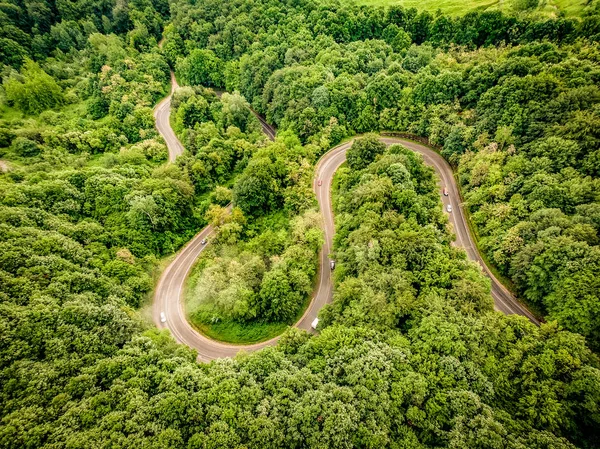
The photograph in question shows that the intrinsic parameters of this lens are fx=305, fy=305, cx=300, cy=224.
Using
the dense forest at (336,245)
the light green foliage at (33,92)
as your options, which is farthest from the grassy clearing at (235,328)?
the light green foliage at (33,92)

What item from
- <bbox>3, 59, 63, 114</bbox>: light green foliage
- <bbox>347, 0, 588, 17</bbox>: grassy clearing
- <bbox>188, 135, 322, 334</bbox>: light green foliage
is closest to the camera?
<bbox>188, 135, 322, 334</bbox>: light green foliage

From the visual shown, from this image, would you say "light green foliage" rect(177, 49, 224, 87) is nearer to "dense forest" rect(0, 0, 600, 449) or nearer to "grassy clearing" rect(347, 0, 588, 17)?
"dense forest" rect(0, 0, 600, 449)

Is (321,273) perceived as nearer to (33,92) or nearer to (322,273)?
(322,273)

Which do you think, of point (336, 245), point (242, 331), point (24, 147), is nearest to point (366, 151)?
point (336, 245)

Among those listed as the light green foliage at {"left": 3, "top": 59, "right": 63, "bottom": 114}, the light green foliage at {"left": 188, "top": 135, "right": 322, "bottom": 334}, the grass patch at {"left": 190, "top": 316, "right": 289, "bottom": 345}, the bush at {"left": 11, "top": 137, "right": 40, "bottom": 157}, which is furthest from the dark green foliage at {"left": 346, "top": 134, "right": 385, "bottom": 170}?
the light green foliage at {"left": 3, "top": 59, "right": 63, "bottom": 114}

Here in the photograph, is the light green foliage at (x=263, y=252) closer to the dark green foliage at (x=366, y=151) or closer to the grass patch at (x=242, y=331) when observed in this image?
the grass patch at (x=242, y=331)
